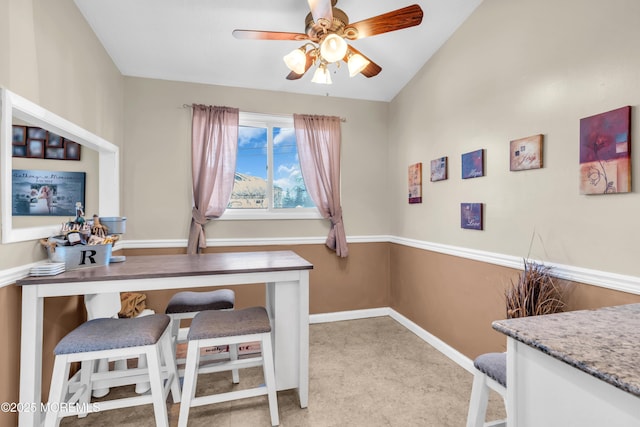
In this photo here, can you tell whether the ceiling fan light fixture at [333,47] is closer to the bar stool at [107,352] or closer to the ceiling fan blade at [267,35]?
the ceiling fan blade at [267,35]

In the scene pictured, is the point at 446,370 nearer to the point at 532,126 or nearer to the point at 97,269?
the point at 532,126

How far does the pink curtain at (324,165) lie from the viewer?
3.31 metres

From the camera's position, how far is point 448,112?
2.60 meters

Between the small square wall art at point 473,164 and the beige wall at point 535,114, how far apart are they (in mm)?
43

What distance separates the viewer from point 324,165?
11.0 feet

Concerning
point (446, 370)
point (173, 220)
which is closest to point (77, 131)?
point (173, 220)

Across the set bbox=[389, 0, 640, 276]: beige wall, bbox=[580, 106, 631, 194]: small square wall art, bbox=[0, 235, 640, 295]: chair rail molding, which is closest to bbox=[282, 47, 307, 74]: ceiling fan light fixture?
bbox=[389, 0, 640, 276]: beige wall

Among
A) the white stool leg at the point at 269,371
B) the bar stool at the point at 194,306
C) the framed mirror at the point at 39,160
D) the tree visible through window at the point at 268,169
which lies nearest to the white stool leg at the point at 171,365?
the bar stool at the point at 194,306

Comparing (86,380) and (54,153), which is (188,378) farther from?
(54,153)

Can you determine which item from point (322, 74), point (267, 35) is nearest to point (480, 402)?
point (322, 74)

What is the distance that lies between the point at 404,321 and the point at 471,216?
59.1 inches

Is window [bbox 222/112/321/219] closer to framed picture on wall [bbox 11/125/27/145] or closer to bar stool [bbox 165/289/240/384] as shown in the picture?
bar stool [bbox 165/289/240/384]

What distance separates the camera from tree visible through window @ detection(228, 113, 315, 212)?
10.8 feet

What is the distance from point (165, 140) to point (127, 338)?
2140 mm
